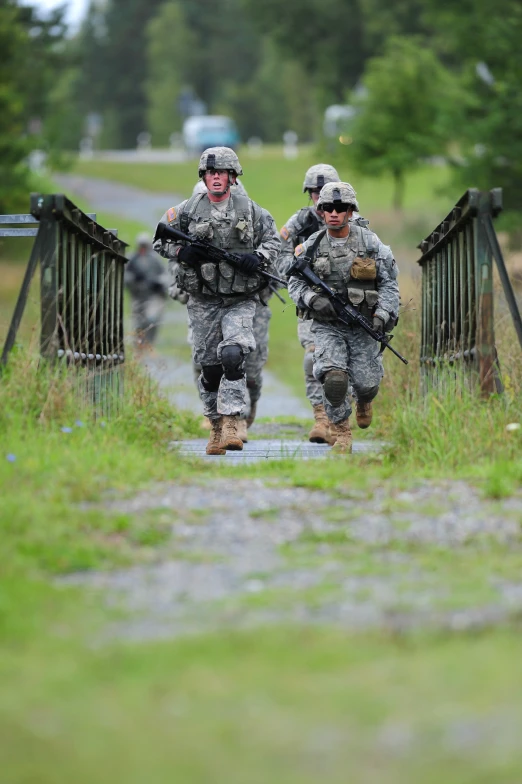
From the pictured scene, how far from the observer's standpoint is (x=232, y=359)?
9.01 metres

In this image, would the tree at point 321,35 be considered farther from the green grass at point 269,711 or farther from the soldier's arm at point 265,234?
the green grass at point 269,711

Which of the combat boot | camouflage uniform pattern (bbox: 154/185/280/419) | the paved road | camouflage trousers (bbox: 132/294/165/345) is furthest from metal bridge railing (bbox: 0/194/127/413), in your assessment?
the paved road

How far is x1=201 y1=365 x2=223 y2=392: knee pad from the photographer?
9.41 meters

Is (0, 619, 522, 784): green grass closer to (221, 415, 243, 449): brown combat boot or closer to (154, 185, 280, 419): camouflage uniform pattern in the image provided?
(221, 415, 243, 449): brown combat boot

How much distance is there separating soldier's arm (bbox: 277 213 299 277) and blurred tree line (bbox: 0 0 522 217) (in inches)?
628

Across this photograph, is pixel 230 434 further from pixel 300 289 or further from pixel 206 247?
pixel 206 247

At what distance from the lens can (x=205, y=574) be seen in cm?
523

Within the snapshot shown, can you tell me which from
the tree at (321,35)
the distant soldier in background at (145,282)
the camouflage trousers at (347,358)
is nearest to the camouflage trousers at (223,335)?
the camouflage trousers at (347,358)

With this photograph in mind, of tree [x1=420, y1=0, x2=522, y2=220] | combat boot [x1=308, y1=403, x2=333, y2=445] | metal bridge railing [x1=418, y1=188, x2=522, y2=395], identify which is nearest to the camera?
metal bridge railing [x1=418, y1=188, x2=522, y2=395]

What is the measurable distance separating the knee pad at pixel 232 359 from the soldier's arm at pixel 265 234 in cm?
61

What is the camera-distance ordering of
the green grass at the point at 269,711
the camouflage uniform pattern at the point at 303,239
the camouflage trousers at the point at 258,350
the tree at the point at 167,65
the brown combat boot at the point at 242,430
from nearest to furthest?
the green grass at the point at 269,711 → the brown combat boot at the point at 242,430 → the camouflage uniform pattern at the point at 303,239 → the camouflage trousers at the point at 258,350 → the tree at the point at 167,65

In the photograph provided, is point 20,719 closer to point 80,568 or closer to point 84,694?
point 84,694

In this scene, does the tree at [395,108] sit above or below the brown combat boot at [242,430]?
above

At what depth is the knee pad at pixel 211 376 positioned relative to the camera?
9.41m
